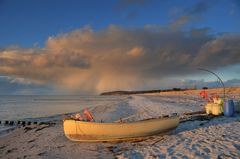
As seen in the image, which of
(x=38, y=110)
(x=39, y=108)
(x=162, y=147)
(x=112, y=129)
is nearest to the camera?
(x=162, y=147)

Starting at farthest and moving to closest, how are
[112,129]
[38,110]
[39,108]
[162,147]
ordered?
1. [39,108]
2. [38,110]
3. [112,129]
4. [162,147]

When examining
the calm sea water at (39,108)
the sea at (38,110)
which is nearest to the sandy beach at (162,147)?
the sea at (38,110)

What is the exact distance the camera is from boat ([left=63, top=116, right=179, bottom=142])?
11.4 metres

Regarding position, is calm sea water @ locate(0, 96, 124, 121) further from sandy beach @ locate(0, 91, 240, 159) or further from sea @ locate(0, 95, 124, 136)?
sandy beach @ locate(0, 91, 240, 159)

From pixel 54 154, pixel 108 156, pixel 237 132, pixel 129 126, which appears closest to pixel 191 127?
pixel 237 132

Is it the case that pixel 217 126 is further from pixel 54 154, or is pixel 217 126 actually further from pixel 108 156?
pixel 54 154

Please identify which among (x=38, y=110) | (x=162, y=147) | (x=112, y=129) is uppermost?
(x=112, y=129)

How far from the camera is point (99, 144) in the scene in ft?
37.3

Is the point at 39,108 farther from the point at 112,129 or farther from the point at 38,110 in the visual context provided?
the point at 112,129

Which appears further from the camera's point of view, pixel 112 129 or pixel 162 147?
pixel 112 129

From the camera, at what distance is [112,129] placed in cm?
1138

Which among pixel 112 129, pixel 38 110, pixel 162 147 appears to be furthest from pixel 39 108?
→ pixel 162 147

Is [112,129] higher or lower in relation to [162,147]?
higher

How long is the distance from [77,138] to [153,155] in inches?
185
